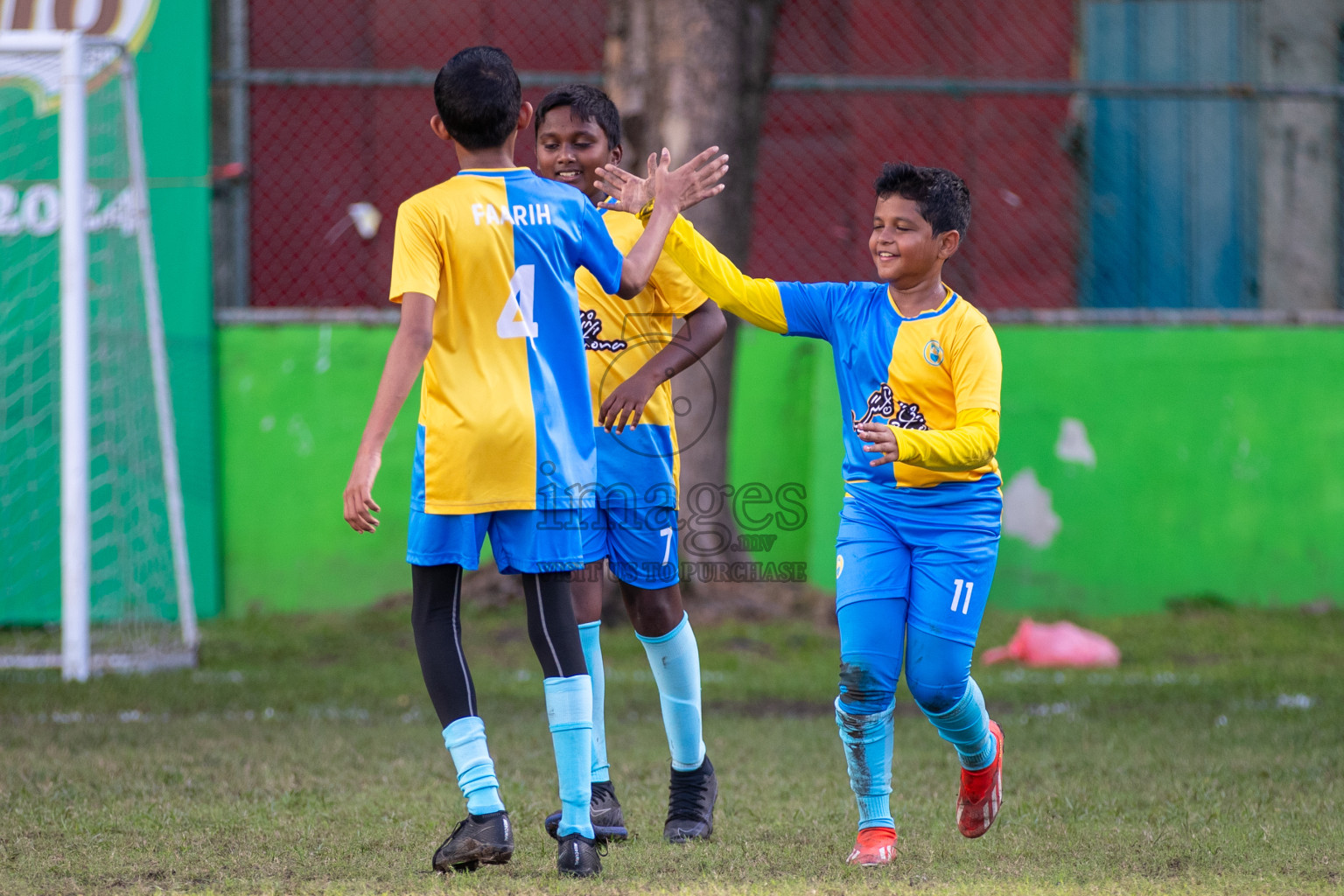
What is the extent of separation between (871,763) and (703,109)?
15.7ft

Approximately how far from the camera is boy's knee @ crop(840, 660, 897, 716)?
324 centimetres

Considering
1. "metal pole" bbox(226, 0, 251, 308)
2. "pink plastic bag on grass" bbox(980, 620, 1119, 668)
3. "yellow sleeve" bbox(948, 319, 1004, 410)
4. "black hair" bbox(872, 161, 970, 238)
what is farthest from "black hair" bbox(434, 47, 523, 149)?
"metal pole" bbox(226, 0, 251, 308)

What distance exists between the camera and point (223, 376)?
809 centimetres

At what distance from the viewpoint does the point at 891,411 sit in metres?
3.29

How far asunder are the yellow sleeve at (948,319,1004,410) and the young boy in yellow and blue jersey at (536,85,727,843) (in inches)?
27.2

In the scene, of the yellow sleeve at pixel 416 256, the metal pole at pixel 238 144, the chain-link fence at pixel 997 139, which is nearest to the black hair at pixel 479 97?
the yellow sleeve at pixel 416 256

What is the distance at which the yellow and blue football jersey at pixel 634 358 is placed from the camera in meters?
3.57

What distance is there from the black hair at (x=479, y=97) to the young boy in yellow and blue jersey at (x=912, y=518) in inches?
18.2

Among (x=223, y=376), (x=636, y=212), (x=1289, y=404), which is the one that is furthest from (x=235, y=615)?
(x=1289, y=404)

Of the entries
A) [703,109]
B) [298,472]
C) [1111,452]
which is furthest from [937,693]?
[298,472]

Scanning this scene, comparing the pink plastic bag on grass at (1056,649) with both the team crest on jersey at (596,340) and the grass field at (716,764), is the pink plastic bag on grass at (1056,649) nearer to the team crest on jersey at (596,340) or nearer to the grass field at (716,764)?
the grass field at (716,764)

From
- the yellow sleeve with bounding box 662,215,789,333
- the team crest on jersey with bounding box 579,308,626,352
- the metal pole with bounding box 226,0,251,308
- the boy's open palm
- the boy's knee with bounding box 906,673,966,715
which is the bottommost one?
the boy's knee with bounding box 906,673,966,715

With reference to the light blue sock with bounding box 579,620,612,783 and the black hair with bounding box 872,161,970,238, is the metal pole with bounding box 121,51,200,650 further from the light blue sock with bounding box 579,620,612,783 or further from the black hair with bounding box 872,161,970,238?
the black hair with bounding box 872,161,970,238

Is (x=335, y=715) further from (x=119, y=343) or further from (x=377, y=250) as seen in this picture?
(x=377, y=250)
